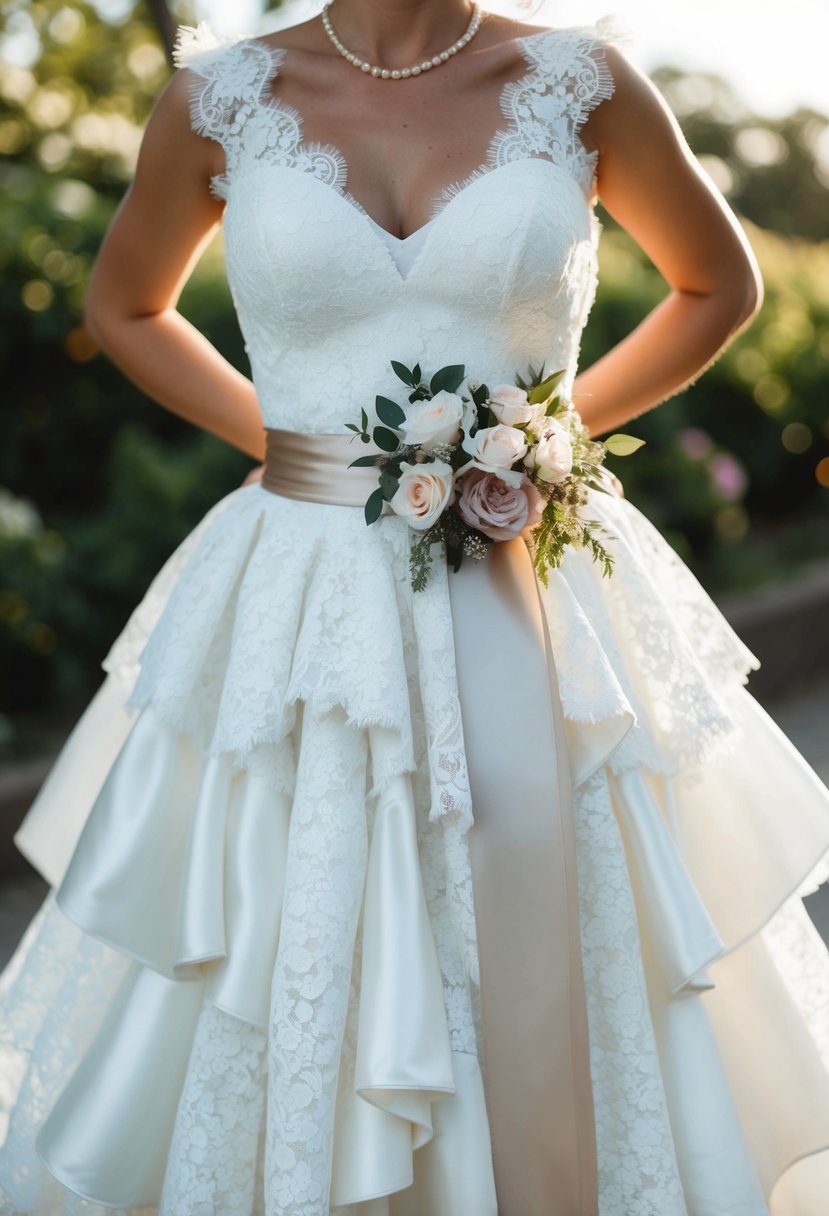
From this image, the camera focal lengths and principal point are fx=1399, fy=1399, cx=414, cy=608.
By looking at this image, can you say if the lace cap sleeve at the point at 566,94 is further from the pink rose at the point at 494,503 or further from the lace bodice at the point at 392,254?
the pink rose at the point at 494,503

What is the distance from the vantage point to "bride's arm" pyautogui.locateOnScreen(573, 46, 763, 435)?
2.37 metres

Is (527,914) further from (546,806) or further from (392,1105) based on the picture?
(392,1105)

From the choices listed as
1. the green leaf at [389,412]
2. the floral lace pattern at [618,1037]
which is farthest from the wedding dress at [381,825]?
the green leaf at [389,412]

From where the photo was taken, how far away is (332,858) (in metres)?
2.16

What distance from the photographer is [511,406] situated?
2.17 meters

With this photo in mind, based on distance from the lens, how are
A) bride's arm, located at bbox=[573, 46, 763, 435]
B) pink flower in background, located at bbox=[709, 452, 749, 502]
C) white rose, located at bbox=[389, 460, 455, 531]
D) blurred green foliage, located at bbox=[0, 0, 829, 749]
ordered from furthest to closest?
pink flower in background, located at bbox=[709, 452, 749, 502], blurred green foliage, located at bbox=[0, 0, 829, 749], bride's arm, located at bbox=[573, 46, 763, 435], white rose, located at bbox=[389, 460, 455, 531]

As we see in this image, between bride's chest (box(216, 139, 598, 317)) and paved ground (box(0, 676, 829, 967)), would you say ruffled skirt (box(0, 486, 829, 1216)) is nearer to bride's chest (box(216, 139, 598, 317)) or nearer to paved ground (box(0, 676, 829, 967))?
bride's chest (box(216, 139, 598, 317))

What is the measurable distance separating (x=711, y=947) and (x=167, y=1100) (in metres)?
0.95

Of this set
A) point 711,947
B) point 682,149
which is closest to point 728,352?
point 682,149

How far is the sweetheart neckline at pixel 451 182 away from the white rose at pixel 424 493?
0.39 m

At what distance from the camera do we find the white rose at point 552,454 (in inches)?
85.4

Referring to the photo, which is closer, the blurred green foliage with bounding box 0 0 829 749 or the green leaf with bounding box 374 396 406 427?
the green leaf with bounding box 374 396 406 427

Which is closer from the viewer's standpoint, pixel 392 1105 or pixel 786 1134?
pixel 392 1105

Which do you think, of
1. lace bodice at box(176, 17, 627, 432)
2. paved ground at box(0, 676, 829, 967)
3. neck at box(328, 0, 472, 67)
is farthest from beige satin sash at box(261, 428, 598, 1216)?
paved ground at box(0, 676, 829, 967)
